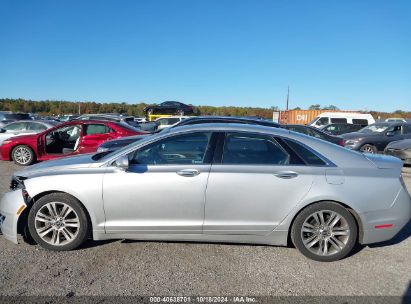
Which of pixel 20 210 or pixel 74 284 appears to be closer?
pixel 74 284

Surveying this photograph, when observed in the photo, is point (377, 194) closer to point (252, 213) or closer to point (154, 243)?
point (252, 213)

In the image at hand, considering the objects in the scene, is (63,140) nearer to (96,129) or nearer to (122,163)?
(96,129)

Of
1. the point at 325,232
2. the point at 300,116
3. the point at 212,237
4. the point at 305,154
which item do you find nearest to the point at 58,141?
→ the point at 212,237

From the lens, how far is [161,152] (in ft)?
12.8

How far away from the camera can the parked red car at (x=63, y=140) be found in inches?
352

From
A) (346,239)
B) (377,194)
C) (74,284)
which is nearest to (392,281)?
(346,239)

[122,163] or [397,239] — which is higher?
[122,163]

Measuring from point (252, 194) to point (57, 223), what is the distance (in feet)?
7.32

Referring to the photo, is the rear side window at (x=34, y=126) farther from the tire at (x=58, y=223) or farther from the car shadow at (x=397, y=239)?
the car shadow at (x=397, y=239)

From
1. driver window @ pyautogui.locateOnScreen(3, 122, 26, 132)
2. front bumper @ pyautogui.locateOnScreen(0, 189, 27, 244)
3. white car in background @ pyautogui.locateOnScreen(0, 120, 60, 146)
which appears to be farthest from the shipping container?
front bumper @ pyautogui.locateOnScreen(0, 189, 27, 244)

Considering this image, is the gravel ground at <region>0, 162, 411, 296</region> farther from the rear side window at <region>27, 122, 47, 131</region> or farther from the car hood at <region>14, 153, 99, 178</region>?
the rear side window at <region>27, 122, 47, 131</region>

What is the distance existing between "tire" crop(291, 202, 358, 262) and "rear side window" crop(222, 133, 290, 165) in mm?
650

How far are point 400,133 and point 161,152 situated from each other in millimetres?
12975

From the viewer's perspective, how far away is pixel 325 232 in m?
3.75
